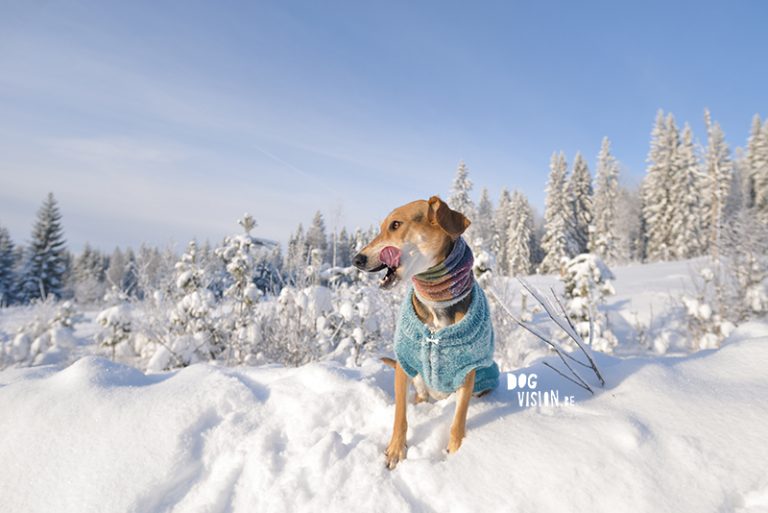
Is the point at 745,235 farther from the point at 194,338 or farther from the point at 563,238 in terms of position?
the point at 563,238

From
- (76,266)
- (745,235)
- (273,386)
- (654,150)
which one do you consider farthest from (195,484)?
(76,266)

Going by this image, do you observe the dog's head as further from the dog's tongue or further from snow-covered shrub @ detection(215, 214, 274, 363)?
snow-covered shrub @ detection(215, 214, 274, 363)

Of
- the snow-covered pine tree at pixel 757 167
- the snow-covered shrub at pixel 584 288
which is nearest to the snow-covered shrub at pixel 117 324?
the snow-covered shrub at pixel 584 288

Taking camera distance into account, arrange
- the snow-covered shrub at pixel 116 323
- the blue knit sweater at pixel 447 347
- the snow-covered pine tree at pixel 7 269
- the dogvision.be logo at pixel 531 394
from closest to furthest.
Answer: the blue knit sweater at pixel 447 347
the dogvision.be logo at pixel 531 394
the snow-covered shrub at pixel 116 323
the snow-covered pine tree at pixel 7 269

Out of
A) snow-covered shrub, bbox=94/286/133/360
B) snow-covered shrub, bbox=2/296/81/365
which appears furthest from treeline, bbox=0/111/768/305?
snow-covered shrub, bbox=94/286/133/360

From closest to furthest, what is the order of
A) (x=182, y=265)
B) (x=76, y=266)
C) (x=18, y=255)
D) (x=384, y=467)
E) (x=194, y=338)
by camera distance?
(x=384, y=467)
(x=194, y=338)
(x=182, y=265)
(x=18, y=255)
(x=76, y=266)

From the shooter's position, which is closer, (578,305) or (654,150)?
(578,305)

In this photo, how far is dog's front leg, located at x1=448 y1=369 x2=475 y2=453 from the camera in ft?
6.58

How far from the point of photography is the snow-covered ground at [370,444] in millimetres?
1660

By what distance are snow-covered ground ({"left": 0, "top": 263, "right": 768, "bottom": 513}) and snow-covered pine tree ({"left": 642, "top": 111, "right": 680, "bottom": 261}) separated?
3906 cm

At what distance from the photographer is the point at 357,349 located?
25.1 feet

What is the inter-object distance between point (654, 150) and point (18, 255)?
65825 millimetres

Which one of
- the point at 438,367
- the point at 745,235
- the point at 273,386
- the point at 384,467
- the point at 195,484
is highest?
the point at 745,235

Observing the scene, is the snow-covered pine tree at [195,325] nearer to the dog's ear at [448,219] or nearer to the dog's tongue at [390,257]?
the dog's tongue at [390,257]
